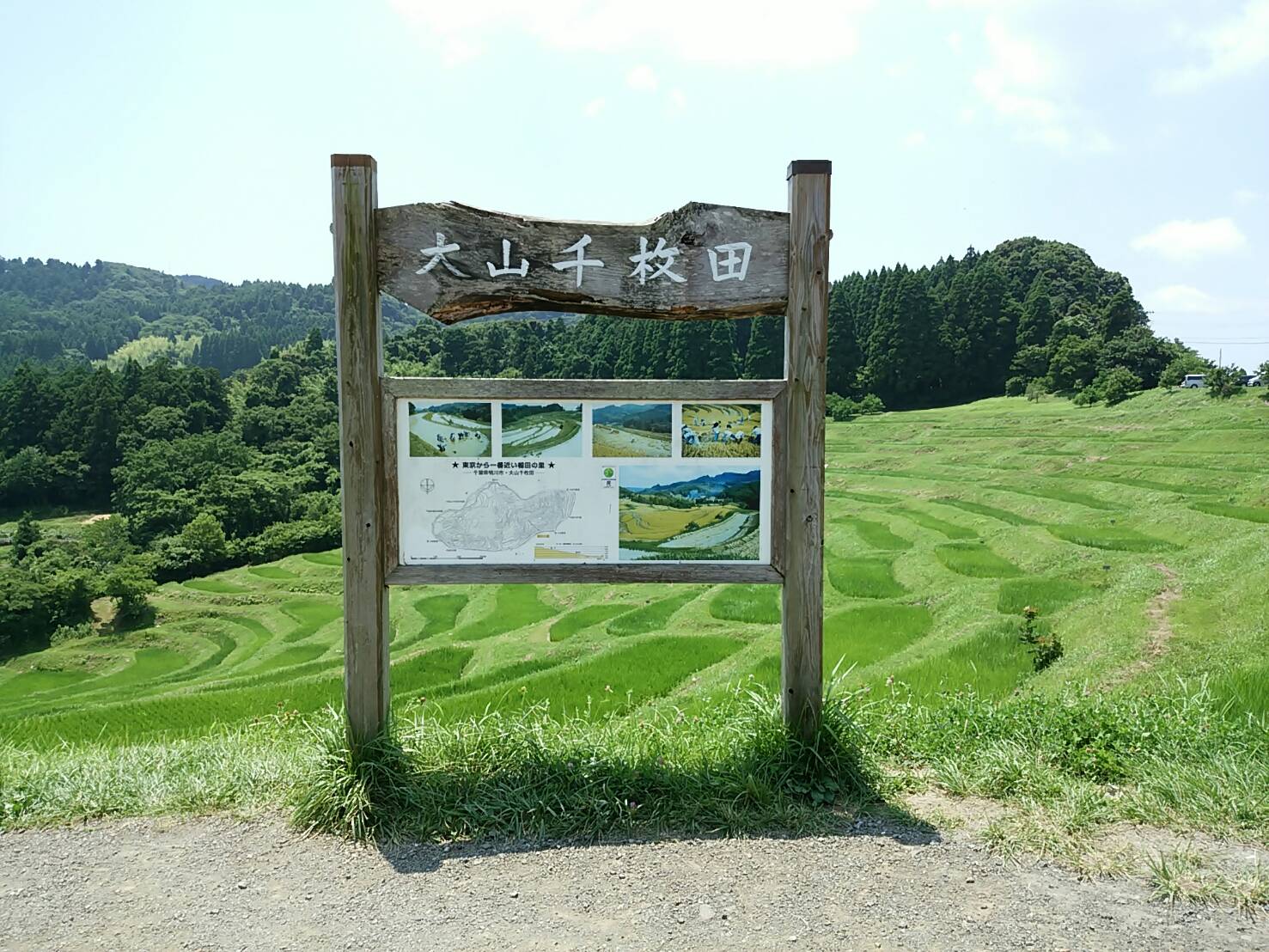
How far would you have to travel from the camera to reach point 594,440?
3.54 m

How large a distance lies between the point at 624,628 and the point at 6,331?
11408cm

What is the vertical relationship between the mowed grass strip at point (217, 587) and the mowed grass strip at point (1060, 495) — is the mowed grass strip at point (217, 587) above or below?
below

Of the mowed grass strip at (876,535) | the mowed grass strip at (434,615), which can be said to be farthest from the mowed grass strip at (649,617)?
the mowed grass strip at (434,615)

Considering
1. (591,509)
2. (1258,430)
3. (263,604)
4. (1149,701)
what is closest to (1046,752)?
(1149,701)

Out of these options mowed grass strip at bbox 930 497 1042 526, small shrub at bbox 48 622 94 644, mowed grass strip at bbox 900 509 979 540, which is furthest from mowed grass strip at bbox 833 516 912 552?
small shrub at bbox 48 622 94 644

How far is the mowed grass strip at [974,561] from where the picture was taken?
39.5ft

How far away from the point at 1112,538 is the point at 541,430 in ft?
36.9

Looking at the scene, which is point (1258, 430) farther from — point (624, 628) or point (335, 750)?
point (335, 750)

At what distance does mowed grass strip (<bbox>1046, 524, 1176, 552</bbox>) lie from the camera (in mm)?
11383

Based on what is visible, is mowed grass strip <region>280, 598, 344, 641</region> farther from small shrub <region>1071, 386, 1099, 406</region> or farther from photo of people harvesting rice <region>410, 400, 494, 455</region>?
photo of people harvesting rice <region>410, 400, 494, 455</region>

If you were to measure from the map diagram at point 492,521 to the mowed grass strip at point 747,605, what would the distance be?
8.75 meters

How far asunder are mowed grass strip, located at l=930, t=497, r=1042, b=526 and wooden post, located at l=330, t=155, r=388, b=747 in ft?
44.4

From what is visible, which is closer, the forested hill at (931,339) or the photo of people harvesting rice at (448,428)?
the photo of people harvesting rice at (448,428)

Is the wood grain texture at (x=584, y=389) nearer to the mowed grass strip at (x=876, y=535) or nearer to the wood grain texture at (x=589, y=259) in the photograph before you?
the wood grain texture at (x=589, y=259)
